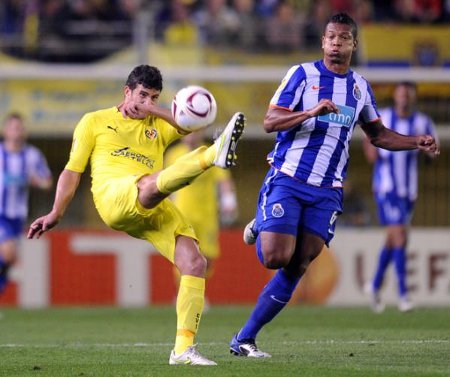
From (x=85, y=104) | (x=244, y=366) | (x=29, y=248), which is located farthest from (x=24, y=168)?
(x=244, y=366)

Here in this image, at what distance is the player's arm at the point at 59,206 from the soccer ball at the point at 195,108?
90cm

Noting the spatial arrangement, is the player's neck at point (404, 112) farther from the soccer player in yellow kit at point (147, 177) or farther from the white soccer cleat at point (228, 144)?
the white soccer cleat at point (228, 144)

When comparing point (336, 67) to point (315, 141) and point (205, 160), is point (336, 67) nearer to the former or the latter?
point (315, 141)

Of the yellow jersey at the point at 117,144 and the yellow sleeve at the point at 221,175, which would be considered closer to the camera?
the yellow jersey at the point at 117,144

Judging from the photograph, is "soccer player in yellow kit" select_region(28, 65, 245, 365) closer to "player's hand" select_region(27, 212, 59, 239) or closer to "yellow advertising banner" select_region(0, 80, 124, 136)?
"player's hand" select_region(27, 212, 59, 239)

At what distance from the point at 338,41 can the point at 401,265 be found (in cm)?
623

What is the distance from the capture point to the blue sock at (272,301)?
8.41m

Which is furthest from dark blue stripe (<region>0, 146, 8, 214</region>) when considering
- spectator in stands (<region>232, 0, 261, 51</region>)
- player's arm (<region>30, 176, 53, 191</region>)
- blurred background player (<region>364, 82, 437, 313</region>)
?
spectator in stands (<region>232, 0, 261, 51</region>)

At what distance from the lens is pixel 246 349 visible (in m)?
8.45

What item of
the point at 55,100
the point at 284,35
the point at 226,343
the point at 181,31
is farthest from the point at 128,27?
the point at 226,343

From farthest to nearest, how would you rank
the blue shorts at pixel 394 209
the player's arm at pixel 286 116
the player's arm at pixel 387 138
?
the blue shorts at pixel 394 209
the player's arm at pixel 387 138
the player's arm at pixel 286 116

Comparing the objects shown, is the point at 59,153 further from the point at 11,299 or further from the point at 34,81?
the point at 11,299

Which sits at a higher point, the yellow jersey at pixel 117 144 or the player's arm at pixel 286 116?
the player's arm at pixel 286 116

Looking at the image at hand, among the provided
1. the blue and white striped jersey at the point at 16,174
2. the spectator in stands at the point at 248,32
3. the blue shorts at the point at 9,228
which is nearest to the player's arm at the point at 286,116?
the blue and white striped jersey at the point at 16,174
